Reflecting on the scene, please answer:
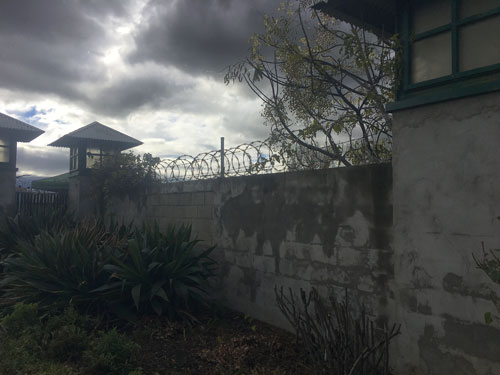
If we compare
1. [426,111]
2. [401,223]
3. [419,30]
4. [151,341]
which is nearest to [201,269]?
[151,341]

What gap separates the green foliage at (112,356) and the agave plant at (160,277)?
947mm

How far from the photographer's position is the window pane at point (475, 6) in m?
3.32

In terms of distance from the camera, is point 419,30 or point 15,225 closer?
point 419,30

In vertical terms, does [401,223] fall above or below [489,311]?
above

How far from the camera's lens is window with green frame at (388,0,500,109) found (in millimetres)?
3285

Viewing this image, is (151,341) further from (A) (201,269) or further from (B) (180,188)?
(B) (180,188)

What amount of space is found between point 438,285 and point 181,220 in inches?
188

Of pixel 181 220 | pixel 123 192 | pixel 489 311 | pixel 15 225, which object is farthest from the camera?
pixel 123 192

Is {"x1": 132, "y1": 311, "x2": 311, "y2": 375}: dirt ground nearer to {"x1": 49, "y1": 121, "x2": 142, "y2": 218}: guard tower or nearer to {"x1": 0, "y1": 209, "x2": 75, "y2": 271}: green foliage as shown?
{"x1": 0, "y1": 209, "x2": 75, "y2": 271}: green foliage

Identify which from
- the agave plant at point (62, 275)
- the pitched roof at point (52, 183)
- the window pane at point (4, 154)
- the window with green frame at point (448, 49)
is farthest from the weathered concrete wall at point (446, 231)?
the pitched roof at point (52, 183)

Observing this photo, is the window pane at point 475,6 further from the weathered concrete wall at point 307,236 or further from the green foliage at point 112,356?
the green foliage at point 112,356

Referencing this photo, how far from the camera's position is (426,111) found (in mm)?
3576

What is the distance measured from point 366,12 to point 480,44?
1.54m

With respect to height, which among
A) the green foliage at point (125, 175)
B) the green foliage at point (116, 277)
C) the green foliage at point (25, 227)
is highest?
the green foliage at point (125, 175)
